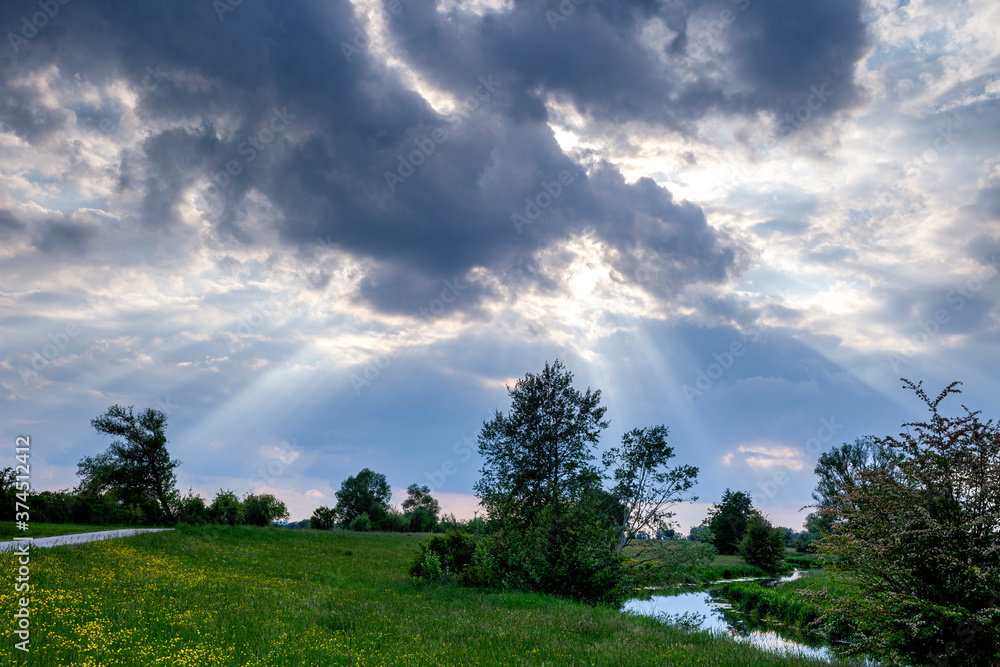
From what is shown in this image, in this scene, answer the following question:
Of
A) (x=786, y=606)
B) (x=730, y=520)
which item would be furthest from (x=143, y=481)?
(x=730, y=520)

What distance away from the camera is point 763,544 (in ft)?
171

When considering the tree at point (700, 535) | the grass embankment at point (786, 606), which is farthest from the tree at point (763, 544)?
the tree at point (700, 535)

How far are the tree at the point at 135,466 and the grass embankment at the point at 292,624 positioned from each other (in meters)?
37.9

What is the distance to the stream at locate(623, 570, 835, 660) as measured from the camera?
1936 cm

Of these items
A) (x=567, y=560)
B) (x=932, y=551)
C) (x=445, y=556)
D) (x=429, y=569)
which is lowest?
(x=429, y=569)

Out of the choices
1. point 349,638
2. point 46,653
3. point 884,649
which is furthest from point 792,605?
point 46,653

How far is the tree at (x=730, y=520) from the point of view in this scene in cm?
7284

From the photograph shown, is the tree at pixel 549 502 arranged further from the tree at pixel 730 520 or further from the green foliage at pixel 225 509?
the tree at pixel 730 520

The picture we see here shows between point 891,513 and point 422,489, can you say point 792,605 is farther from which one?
point 422,489

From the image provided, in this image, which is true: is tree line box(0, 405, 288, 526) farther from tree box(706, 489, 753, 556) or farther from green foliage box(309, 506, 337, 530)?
tree box(706, 489, 753, 556)

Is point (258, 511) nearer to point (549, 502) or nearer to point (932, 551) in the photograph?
point (549, 502)

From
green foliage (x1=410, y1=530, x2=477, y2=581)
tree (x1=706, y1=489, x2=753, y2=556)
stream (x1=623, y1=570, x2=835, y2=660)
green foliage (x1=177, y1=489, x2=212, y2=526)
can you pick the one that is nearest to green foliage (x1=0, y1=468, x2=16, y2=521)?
green foliage (x1=177, y1=489, x2=212, y2=526)

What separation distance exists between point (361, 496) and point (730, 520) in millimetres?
65577

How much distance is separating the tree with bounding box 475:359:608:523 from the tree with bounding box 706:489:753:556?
4914cm
